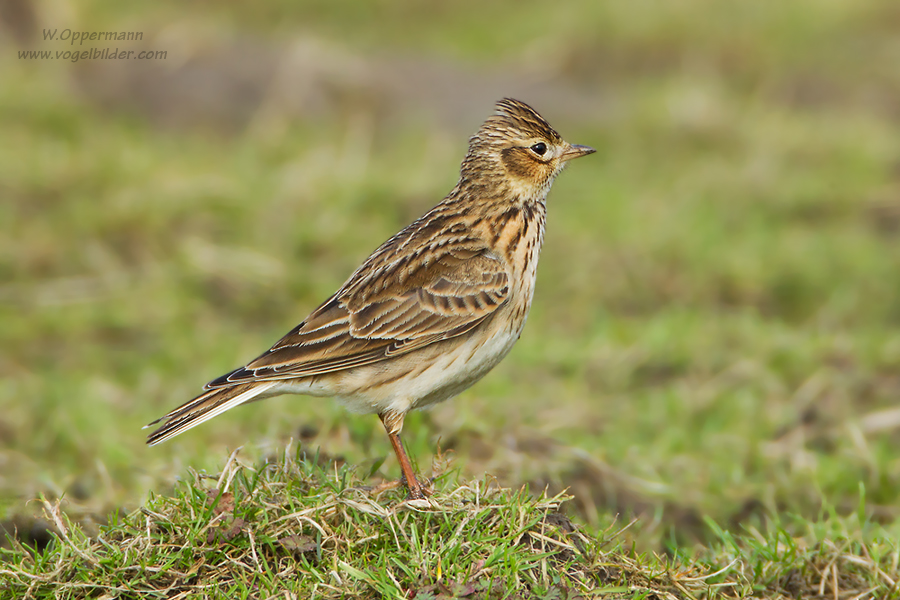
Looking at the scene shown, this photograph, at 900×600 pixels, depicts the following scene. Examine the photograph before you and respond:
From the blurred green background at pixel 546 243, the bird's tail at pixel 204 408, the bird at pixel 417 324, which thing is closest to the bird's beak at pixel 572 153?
the bird at pixel 417 324

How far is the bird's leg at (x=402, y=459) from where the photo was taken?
4.21m

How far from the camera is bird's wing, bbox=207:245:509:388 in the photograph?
184 inches

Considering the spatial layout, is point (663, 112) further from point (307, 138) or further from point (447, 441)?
point (447, 441)

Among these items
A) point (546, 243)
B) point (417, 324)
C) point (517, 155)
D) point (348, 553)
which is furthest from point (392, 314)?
point (546, 243)

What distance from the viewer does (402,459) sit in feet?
14.2

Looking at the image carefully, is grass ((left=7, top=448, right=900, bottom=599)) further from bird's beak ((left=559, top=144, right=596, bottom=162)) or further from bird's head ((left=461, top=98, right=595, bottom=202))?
bird's beak ((left=559, top=144, right=596, bottom=162))

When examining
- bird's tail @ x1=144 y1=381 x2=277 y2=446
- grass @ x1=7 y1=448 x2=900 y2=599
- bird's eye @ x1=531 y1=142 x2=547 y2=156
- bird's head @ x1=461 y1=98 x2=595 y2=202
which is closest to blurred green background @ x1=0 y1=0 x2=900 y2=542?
bird's tail @ x1=144 y1=381 x2=277 y2=446

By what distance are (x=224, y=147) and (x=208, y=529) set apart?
852 cm

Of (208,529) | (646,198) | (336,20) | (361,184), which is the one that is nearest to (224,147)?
(361,184)

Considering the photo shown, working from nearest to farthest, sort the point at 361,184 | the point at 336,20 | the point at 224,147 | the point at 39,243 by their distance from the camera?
1. the point at 39,243
2. the point at 361,184
3. the point at 224,147
4. the point at 336,20

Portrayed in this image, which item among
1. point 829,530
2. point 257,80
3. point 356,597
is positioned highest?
point 257,80

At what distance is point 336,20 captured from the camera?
17688 mm

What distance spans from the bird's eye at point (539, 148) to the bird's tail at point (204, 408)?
1.67m

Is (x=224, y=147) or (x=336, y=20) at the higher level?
(x=336, y=20)
